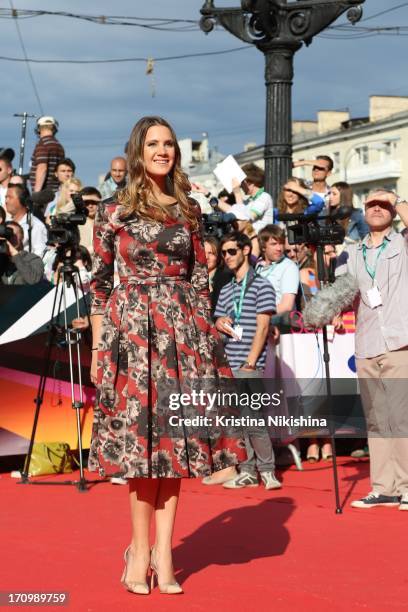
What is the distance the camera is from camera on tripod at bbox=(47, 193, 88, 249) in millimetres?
8930

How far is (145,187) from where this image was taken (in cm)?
545

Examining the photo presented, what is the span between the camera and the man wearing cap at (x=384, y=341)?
786cm

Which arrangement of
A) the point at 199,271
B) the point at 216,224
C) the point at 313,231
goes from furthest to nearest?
the point at 216,224 < the point at 313,231 < the point at 199,271

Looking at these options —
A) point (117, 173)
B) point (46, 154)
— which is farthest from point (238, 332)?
point (46, 154)

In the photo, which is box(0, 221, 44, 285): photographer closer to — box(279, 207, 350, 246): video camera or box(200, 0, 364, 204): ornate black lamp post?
box(279, 207, 350, 246): video camera

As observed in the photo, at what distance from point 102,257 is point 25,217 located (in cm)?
655

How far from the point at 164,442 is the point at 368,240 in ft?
10.8

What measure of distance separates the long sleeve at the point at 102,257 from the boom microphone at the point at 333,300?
2670 millimetres

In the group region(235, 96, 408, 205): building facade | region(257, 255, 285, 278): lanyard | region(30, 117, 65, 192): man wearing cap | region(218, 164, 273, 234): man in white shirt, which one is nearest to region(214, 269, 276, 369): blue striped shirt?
region(257, 255, 285, 278): lanyard

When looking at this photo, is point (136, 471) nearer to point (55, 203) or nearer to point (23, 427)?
point (23, 427)

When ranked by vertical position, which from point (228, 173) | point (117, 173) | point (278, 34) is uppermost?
point (278, 34)

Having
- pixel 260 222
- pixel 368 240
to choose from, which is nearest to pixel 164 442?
pixel 368 240

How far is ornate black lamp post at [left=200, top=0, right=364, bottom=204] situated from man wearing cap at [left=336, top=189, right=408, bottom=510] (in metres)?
4.05

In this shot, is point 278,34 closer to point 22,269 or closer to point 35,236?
point 35,236
